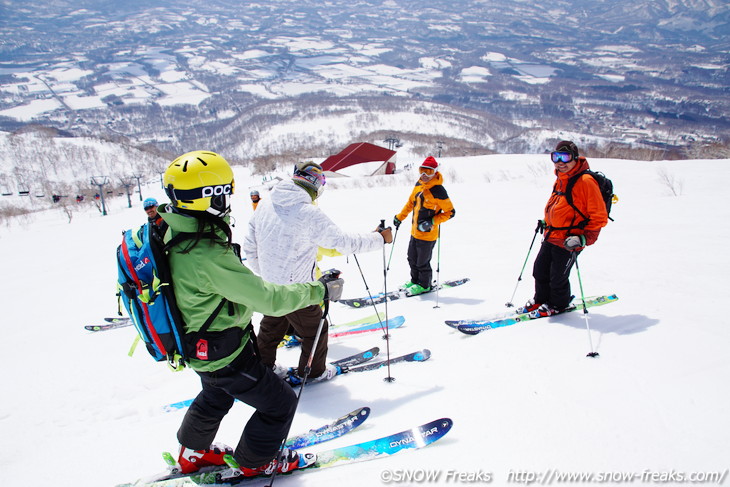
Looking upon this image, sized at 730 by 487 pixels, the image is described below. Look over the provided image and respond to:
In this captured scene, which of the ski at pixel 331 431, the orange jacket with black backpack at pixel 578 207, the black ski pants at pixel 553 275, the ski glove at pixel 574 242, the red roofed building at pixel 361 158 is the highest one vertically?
the orange jacket with black backpack at pixel 578 207

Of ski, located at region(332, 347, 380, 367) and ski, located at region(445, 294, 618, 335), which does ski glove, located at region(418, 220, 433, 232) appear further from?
ski, located at region(332, 347, 380, 367)

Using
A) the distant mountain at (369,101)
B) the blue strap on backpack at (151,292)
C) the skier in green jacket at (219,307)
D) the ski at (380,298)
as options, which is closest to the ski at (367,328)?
the ski at (380,298)

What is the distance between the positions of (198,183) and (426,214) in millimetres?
4192

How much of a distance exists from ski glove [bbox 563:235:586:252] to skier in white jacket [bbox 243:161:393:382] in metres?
1.92

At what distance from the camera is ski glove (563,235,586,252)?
378 cm

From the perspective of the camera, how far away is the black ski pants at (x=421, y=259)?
231 inches

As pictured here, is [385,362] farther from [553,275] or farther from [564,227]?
[564,227]

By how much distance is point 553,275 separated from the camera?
438 centimetres

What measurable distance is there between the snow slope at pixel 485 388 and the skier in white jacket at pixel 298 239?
73 cm

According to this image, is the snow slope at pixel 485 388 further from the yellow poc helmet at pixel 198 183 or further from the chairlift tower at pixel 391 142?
the chairlift tower at pixel 391 142

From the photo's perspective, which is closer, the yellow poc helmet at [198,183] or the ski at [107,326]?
the yellow poc helmet at [198,183]

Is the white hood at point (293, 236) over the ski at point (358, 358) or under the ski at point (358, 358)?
over

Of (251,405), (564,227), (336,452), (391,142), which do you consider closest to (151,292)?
(251,405)

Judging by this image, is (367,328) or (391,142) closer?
(367,328)
